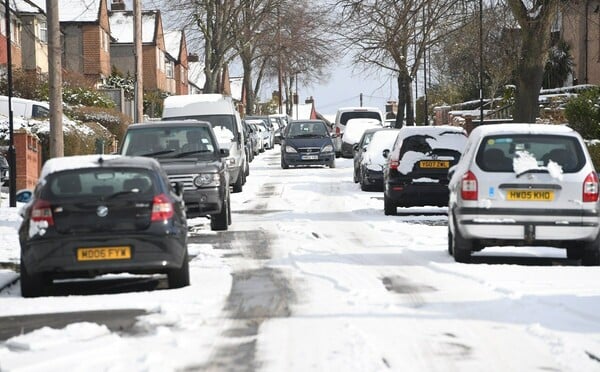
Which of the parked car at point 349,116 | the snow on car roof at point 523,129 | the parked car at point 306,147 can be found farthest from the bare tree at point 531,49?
the parked car at point 349,116

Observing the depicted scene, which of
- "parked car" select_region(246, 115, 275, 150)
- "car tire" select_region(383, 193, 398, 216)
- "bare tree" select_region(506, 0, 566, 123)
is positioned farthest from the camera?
"parked car" select_region(246, 115, 275, 150)

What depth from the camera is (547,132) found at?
46.7 ft

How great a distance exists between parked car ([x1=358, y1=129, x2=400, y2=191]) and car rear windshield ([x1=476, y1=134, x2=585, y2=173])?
13.8m

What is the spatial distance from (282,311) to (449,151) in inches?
458

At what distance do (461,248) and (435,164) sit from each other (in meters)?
7.24

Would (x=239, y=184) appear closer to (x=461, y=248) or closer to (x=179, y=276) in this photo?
(x=461, y=248)

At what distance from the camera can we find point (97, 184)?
40.6 feet

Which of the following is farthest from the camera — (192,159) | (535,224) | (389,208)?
(389,208)

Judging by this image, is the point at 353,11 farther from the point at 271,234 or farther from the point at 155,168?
the point at 155,168

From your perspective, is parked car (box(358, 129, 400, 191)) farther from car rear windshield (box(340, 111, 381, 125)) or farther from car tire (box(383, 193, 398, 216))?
car rear windshield (box(340, 111, 381, 125))

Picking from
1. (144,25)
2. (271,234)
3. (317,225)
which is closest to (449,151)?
(317,225)

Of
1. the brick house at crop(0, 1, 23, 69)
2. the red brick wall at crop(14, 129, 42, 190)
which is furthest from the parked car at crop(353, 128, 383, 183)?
the brick house at crop(0, 1, 23, 69)

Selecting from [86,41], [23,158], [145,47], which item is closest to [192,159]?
[23,158]

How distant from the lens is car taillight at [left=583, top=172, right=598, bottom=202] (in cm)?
1393
